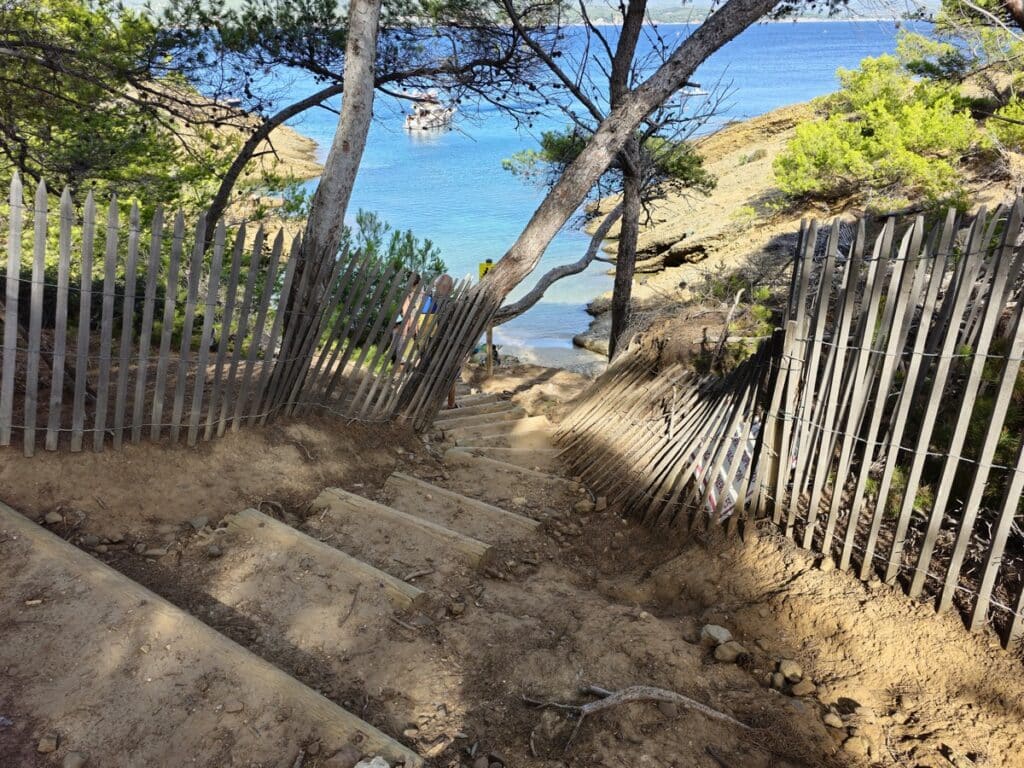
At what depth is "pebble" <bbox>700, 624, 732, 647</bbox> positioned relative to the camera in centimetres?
321

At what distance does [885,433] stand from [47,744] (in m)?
3.93

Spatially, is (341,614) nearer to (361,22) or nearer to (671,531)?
(671,531)

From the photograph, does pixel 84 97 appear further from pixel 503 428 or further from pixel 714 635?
pixel 714 635

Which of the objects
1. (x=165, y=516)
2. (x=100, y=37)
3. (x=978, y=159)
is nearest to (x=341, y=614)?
(x=165, y=516)

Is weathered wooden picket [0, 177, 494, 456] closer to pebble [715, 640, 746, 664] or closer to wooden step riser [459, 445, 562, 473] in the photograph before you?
wooden step riser [459, 445, 562, 473]

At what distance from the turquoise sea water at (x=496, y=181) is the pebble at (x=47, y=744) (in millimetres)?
7692

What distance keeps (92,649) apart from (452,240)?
1122 inches

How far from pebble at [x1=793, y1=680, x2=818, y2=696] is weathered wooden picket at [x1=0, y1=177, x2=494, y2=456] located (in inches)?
133

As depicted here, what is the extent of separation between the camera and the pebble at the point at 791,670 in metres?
3.01

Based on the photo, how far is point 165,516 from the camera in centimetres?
376

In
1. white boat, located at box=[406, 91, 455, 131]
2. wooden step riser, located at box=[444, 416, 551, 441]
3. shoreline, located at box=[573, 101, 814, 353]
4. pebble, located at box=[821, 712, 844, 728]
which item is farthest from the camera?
shoreline, located at box=[573, 101, 814, 353]

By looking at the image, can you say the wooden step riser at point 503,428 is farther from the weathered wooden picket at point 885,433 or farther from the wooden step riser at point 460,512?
the weathered wooden picket at point 885,433

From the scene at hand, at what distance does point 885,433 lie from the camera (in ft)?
12.5

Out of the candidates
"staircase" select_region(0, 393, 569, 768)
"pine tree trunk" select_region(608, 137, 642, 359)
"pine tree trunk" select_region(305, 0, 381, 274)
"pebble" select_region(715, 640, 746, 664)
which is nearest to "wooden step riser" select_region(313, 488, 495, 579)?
"staircase" select_region(0, 393, 569, 768)
